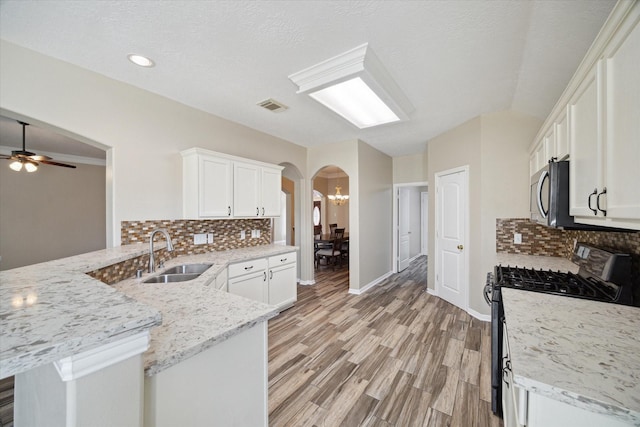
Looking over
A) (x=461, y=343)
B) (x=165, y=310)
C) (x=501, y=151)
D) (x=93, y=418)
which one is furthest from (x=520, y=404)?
(x=501, y=151)

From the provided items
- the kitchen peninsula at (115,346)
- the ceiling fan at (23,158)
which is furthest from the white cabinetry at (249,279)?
the ceiling fan at (23,158)

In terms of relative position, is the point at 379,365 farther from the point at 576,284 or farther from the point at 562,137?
the point at 562,137

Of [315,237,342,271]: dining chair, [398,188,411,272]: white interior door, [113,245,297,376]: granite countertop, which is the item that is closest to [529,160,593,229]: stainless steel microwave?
[113,245,297,376]: granite countertop

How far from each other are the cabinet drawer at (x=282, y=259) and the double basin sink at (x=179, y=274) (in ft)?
2.94

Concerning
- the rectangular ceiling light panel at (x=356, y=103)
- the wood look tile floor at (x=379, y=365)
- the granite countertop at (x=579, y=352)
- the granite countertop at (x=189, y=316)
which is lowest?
the wood look tile floor at (x=379, y=365)

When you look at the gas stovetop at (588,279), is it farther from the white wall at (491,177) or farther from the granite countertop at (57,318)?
the granite countertop at (57,318)

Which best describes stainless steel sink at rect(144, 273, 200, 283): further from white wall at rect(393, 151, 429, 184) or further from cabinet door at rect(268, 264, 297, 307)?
white wall at rect(393, 151, 429, 184)

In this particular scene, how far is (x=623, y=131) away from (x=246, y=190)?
318 cm

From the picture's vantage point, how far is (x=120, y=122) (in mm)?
2412

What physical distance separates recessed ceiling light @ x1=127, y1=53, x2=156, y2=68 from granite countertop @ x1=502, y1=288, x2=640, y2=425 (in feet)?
10.0

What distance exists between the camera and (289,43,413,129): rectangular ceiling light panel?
2006mm

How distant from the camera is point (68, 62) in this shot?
209 centimetres

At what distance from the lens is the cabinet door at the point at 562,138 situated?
159 cm

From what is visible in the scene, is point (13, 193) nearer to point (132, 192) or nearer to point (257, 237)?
point (132, 192)
